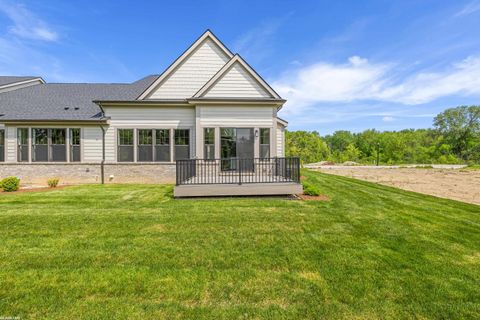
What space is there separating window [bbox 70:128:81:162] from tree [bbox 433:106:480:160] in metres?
77.4

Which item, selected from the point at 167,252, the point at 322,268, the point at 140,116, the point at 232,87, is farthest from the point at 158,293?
the point at 140,116

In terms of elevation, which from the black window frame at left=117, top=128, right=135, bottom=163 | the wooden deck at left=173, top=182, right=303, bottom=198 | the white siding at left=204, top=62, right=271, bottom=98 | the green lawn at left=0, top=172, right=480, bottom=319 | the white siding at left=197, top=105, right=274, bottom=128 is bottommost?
the green lawn at left=0, top=172, right=480, bottom=319

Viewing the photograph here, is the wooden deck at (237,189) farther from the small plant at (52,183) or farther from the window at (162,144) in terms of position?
the small plant at (52,183)

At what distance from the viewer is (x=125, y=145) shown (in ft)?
44.3

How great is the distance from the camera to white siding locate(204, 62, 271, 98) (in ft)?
40.2

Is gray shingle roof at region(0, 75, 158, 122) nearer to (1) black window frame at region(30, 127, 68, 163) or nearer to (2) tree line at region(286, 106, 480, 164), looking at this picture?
(1) black window frame at region(30, 127, 68, 163)

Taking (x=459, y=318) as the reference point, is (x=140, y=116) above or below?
above

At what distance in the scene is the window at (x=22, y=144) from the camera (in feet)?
43.2

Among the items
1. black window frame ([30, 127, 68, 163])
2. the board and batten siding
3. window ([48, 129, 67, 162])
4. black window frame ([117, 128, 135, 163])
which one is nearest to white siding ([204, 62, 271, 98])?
the board and batten siding

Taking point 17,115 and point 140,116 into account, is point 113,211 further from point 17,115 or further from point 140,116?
point 17,115

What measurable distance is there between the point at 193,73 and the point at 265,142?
6154mm

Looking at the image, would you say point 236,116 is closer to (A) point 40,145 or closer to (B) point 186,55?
(B) point 186,55

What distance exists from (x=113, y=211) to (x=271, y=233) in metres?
5.10

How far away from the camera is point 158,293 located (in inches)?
128
